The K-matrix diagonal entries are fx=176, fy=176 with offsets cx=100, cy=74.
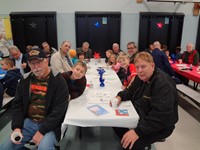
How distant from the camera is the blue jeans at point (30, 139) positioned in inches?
61.6

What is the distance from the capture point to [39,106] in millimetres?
1763

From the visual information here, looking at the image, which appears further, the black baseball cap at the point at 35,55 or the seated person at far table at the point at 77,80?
the seated person at far table at the point at 77,80

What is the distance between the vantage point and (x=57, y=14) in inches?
229

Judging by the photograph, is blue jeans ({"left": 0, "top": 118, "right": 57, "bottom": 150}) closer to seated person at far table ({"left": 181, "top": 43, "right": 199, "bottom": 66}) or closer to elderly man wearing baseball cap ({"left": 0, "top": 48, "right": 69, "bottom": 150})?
elderly man wearing baseball cap ({"left": 0, "top": 48, "right": 69, "bottom": 150})

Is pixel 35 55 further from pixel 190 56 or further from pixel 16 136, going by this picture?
pixel 190 56

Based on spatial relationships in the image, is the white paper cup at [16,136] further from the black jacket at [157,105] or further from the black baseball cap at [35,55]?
the black jacket at [157,105]

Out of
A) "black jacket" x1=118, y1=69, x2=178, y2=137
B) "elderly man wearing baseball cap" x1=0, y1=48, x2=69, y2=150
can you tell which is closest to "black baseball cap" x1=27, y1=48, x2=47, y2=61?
"elderly man wearing baseball cap" x1=0, y1=48, x2=69, y2=150

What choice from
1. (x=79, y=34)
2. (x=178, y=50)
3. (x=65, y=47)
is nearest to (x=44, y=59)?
(x=65, y=47)

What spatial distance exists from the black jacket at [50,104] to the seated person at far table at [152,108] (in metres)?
0.64

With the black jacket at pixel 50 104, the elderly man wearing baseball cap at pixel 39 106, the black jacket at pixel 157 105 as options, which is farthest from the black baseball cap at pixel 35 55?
the black jacket at pixel 157 105

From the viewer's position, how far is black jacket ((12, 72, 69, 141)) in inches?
65.2

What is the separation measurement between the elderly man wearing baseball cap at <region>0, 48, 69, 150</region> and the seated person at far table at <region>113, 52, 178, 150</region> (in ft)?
2.19

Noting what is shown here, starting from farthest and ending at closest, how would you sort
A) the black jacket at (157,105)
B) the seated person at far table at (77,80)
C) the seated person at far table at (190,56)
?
1. the seated person at far table at (190,56)
2. the seated person at far table at (77,80)
3. the black jacket at (157,105)

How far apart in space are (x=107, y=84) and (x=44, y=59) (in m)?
1.13
